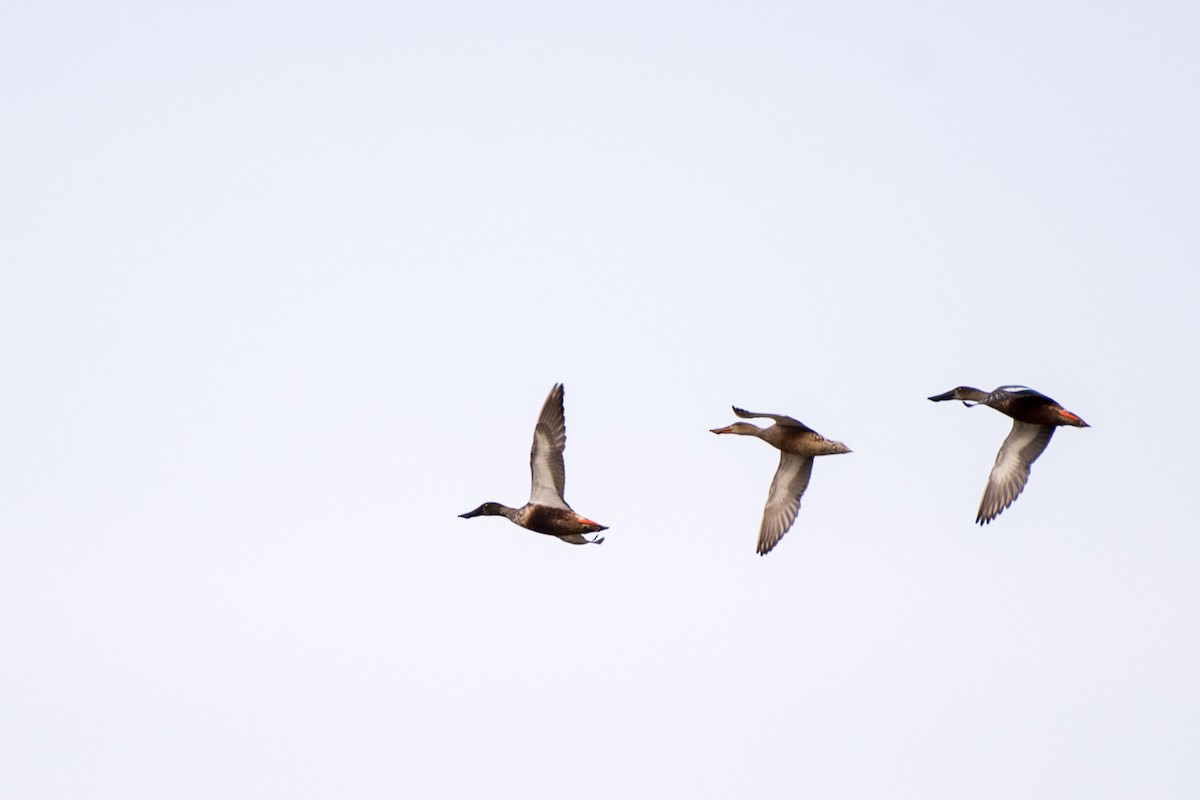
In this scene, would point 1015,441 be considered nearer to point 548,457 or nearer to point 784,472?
point 784,472

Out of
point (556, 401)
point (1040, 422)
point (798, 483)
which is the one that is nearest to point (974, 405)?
point (1040, 422)

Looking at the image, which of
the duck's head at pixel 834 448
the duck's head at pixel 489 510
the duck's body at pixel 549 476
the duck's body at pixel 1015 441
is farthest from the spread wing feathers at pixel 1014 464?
the duck's head at pixel 489 510

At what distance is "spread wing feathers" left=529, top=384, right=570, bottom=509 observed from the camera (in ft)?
99.9

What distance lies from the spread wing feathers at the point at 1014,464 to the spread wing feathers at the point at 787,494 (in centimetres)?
291

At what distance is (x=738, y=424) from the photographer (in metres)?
31.3

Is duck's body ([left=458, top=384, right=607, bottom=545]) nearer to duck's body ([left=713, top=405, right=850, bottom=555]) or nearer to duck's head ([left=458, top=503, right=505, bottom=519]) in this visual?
duck's head ([left=458, top=503, right=505, bottom=519])

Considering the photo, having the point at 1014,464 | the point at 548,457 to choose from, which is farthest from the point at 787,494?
the point at 548,457

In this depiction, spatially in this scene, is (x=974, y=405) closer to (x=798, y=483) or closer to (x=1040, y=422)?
(x=1040, y=422)

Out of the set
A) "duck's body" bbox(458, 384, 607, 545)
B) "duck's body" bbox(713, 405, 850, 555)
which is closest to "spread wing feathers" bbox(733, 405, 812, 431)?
"duck's body" bbox(713, 405, 850, 555)

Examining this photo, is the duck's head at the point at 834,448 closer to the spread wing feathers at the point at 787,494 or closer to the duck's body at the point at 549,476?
the spread wing feathers at the point at 787,494

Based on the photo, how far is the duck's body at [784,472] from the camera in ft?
101

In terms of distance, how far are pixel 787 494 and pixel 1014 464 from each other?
372cm

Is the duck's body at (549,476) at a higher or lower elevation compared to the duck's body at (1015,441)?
lower

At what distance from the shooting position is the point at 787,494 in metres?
31.5
